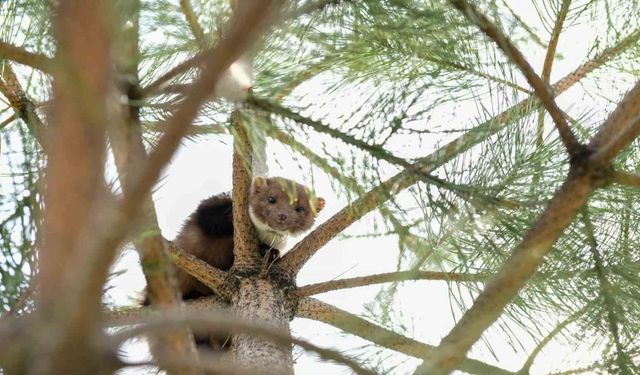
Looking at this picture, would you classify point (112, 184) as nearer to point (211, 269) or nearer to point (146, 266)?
point (146, 266)

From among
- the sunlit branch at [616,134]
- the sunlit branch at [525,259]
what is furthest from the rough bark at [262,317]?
the sunlit branch at [616,134]

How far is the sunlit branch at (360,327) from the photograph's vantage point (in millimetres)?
3561

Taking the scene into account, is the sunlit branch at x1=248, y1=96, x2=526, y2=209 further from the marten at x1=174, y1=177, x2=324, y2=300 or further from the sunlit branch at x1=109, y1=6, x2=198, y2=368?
the marten at x1=174, y1=177, x2=324, y2=300

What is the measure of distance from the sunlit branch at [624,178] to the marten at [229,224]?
3301mm

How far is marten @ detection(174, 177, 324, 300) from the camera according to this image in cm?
531

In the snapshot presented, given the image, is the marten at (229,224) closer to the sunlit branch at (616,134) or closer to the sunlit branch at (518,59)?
the sunlit branch at (518,59)

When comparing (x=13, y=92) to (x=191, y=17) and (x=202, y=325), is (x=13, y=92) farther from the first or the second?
(x=202, y=325)

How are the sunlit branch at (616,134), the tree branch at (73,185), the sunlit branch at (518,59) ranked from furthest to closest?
the sunlit branch at (518,59)
the sunlit branch at (616,134)
the tree branch at (73,185)

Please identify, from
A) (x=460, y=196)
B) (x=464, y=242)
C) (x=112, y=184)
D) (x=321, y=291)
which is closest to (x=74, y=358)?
(x=112, y=184)

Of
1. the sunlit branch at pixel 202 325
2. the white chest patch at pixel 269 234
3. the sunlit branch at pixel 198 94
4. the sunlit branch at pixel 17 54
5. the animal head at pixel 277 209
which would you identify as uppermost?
the animal head at pixel 277 209

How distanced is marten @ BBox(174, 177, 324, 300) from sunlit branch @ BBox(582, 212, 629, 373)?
2.64 metres

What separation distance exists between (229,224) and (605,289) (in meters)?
3.07

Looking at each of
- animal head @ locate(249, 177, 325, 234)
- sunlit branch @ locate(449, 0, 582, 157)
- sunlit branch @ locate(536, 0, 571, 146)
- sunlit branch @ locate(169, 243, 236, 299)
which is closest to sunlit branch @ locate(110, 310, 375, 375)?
sunlit branch @ locate(449, 0, 582, 157)

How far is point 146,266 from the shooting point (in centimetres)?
139
